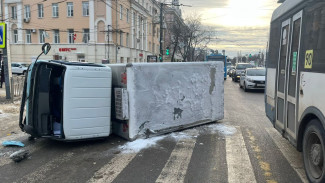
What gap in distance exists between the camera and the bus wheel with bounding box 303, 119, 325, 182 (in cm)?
358

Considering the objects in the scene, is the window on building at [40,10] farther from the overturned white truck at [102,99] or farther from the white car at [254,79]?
the overturned white truck at [102,99]

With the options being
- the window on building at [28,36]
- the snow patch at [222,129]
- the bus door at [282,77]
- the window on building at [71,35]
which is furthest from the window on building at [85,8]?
the bus door at [282,77]

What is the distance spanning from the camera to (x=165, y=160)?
16.4ft

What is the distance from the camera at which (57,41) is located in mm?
41500

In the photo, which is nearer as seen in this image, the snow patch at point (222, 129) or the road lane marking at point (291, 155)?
the road lane marking at point (291, 155)

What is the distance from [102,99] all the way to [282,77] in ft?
11.7

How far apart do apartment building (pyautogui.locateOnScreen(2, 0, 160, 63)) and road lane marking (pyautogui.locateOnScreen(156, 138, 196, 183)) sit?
108 feet

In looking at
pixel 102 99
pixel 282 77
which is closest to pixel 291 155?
pixel 282 77

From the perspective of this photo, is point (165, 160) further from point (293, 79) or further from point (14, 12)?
point (14, 12)

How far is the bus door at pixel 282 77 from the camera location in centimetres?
523

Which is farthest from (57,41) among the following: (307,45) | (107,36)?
(307,45)

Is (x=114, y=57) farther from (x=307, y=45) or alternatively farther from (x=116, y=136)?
(x=307, y=45)

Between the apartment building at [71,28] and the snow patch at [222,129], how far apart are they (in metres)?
31.2

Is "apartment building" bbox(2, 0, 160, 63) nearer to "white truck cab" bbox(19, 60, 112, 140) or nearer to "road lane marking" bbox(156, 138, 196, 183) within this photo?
"white truck cab" bbox(19, 60, 112, 140)
